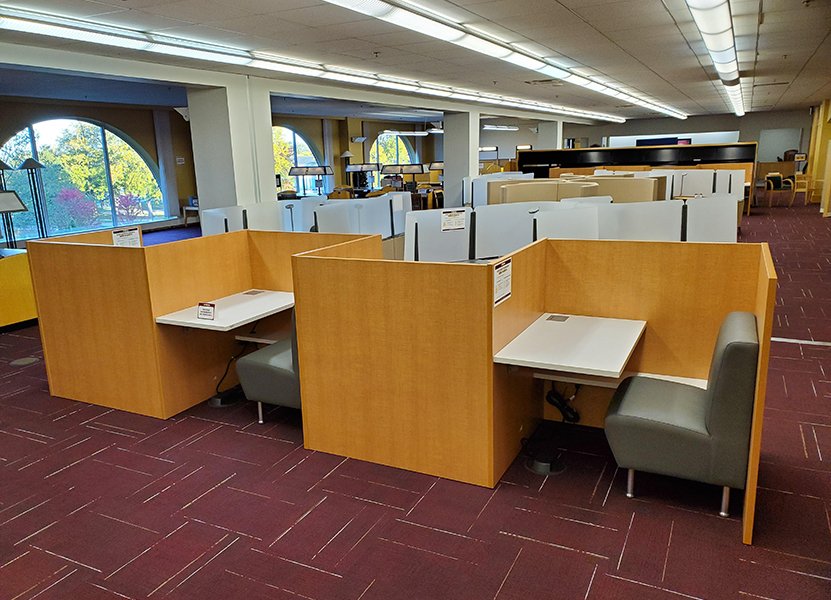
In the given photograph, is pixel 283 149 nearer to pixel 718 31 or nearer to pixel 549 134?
pixel 549 134

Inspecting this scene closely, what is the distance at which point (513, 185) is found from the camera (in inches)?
252

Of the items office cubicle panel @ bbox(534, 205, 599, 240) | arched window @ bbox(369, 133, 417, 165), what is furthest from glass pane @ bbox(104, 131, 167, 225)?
office cubicle panel @ bbox(534, 205, 599, 240)

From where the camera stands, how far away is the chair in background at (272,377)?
361cm

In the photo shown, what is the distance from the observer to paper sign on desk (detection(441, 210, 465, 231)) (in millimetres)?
4582

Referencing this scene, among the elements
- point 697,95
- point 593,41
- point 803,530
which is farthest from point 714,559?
point 697,95

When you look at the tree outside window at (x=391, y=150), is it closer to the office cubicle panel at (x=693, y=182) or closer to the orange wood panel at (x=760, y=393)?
the office cubicle panel at (x=693, y=182)

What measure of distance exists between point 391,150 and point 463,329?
23312mm

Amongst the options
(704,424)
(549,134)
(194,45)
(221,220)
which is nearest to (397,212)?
(221,220)

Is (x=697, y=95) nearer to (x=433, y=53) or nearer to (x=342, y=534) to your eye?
(x=433, y=53)

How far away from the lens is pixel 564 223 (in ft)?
14.4

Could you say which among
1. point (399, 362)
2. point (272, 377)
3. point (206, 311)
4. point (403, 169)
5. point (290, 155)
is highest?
point (290, 155)

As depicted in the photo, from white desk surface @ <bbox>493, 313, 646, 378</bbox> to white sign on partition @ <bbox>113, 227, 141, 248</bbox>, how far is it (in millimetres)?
2992

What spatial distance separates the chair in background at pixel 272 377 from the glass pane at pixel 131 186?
13164mm

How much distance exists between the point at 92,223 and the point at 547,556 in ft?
49.0
